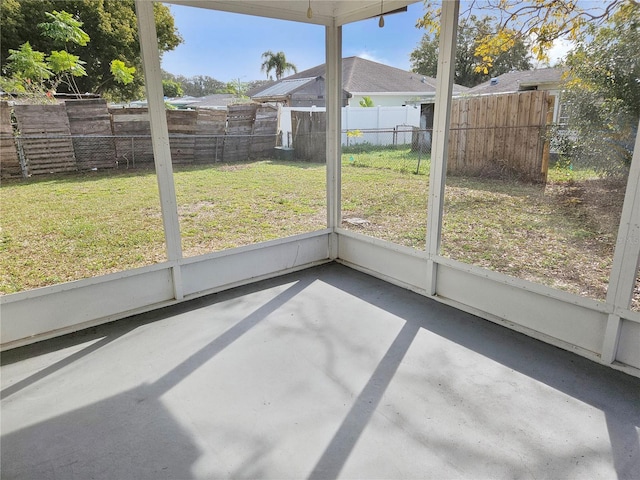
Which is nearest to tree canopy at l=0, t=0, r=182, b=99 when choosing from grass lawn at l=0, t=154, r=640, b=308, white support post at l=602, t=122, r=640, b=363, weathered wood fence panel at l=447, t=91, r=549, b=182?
grass lawn at l=0, t=154, r=640, b=308

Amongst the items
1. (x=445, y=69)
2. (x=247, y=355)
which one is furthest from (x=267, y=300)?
(x=445, y=69)

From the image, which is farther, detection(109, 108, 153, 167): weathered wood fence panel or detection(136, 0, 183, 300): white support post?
detection(109, 108, 153, 167): weathered wood fence panel

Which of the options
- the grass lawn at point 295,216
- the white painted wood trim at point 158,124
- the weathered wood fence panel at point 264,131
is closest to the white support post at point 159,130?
the white painted wood trim at point 158,124

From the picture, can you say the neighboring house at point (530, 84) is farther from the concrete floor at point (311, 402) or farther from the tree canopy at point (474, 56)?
the concrete floor at point (311, 402)

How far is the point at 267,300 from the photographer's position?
305 centimetres

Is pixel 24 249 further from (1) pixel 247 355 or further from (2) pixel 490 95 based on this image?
(2) pixel 490 95

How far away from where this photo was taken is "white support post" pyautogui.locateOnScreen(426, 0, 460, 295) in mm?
2545

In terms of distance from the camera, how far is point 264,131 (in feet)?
13.5

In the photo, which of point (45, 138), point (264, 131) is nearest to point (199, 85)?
point (264, 131)

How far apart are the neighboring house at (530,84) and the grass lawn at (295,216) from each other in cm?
53

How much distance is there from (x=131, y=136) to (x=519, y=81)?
3.29 metres

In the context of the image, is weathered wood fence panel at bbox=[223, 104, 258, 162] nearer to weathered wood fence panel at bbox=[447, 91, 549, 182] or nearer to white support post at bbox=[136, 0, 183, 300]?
white support post at bbox=[136, 0, 183, 300]

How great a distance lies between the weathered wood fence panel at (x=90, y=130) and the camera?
373 centimetres

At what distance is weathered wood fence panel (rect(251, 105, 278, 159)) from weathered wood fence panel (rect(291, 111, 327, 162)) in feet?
0.70
